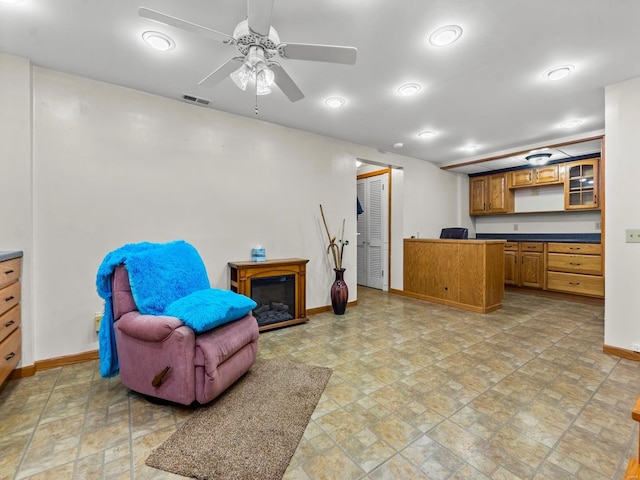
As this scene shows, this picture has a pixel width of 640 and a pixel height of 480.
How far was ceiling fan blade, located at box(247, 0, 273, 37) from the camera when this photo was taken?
136 cm

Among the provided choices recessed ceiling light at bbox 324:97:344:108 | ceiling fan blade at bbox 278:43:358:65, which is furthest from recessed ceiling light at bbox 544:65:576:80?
ceiling fan blade at bbox 278:43:358:65

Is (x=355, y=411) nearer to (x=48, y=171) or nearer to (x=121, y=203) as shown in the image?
(x=121, y=203)

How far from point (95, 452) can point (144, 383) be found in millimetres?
426

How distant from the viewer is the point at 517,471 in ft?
4.58

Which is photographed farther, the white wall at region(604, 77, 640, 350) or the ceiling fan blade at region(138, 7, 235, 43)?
the white wall at region(604, 77, 640, 350)

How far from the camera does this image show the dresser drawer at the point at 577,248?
451 centimetres

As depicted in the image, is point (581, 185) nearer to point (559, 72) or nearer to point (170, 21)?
point (559, 72)

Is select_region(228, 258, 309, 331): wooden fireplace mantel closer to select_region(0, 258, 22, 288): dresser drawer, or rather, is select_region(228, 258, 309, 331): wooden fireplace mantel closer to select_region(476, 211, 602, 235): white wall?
select_region(0, 258, 22, 288): dresser drawer

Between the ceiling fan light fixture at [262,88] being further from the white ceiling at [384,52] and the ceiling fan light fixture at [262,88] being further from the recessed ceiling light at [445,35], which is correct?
the recessed ceiling light at [445,35]

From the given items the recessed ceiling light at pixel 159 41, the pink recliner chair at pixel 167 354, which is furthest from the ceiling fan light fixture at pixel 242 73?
the pink recliner chair at pixel 167 354

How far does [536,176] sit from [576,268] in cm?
171

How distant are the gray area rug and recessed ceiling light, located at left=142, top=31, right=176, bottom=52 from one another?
246 cm

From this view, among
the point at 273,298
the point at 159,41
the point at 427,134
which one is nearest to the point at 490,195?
the point at 427,134

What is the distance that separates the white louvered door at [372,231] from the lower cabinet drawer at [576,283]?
110 inches
